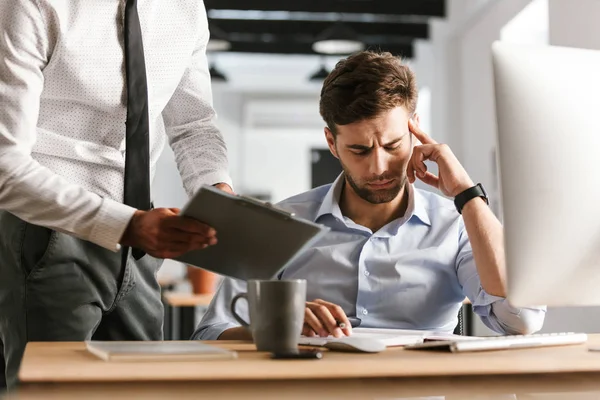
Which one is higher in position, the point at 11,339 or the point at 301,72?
the point at 301,72

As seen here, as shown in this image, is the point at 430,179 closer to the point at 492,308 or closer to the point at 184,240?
the point at 492,308

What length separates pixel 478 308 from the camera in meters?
1.86

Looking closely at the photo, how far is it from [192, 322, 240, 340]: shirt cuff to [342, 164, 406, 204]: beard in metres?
0.49

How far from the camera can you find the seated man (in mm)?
1754

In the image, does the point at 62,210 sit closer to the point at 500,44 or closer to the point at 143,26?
the point at 143,26

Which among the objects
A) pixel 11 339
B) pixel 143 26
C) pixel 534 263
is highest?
pixel 143 26

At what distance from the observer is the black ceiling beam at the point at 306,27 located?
837 centimetres

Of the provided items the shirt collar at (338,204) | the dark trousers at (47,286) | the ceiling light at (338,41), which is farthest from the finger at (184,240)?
the ceiling light at (338,41)

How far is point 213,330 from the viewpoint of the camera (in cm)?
171

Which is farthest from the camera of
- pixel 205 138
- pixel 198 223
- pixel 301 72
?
pixel 301 72

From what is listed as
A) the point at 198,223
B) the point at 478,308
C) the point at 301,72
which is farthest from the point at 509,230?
the point at 301,72

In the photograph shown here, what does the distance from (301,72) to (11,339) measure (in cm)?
933

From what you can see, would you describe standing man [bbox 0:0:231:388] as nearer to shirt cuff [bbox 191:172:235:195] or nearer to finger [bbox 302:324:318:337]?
shirt cuff [bbox 191:172:235:195]

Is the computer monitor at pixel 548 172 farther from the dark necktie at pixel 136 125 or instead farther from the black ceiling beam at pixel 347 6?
the black ceiling beam at pixel 347 6
